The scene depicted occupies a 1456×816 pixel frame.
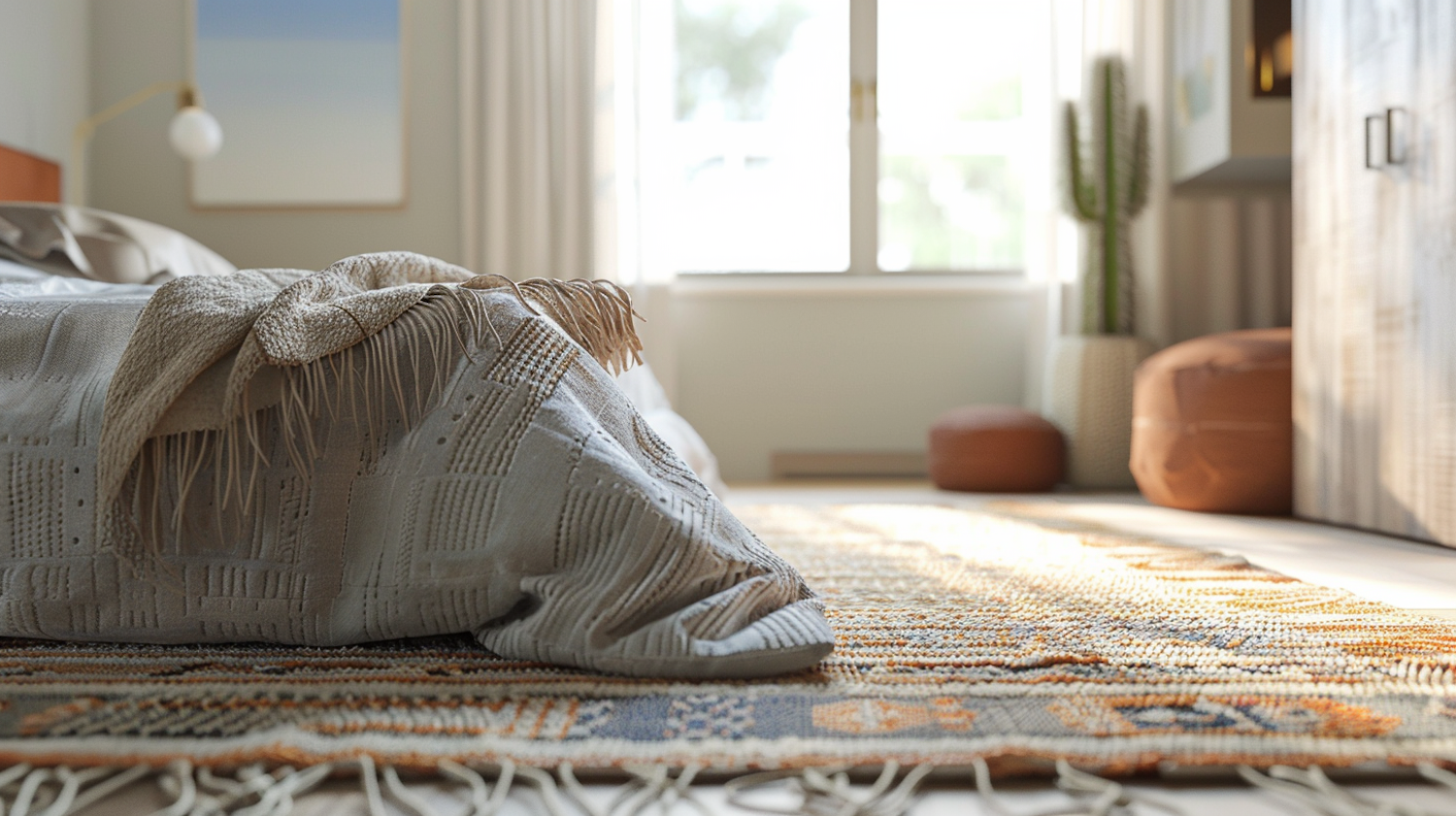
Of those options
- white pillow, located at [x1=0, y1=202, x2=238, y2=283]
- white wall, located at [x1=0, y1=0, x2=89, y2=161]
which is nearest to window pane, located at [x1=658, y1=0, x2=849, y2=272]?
white pillow, located at [x1=0, y1=202, x2=238, y2=283]

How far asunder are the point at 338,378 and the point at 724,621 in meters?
0.42

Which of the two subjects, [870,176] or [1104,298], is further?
[870,176]

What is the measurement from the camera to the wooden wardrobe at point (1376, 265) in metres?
1.79

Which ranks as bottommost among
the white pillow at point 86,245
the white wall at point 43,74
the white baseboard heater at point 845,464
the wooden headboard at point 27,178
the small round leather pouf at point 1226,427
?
the white baseboard heater at point 845,464

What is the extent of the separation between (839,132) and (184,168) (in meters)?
2.24

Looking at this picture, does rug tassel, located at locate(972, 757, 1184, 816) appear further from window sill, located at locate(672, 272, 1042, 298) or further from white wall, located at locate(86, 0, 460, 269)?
white wall, located at locate(86, 0, 460, 269)

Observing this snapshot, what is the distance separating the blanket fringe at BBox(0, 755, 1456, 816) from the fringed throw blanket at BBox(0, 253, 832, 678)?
212mm

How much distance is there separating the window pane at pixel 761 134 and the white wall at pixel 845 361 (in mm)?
193

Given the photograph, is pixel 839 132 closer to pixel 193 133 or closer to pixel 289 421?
pixel 193 133

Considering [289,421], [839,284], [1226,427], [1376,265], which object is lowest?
[1226,427]

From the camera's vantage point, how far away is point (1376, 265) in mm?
1973

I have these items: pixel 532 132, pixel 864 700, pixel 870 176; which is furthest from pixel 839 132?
pixel 864 700

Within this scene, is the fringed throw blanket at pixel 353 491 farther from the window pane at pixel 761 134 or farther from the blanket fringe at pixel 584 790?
the window pane at pixel 761 134

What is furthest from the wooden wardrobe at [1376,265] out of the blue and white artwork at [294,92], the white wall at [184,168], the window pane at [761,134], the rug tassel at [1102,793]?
the blue and white artwork at [294,92]
